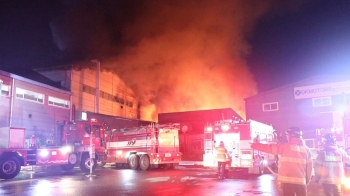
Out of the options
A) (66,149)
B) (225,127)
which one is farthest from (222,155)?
(66,149)

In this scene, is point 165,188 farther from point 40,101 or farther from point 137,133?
point 40,101

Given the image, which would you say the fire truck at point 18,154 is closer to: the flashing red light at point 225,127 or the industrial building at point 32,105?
the industrial building at point 32,105

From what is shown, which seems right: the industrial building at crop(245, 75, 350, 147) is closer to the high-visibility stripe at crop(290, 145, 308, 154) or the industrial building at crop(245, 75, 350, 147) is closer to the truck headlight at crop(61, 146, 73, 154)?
the truck headlight at crop(61, 146, 73, 154)

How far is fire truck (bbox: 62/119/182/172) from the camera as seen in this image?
57.8 ft

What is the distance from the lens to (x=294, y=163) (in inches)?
190

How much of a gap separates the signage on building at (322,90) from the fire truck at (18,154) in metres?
19.8

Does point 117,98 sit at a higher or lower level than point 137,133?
higher

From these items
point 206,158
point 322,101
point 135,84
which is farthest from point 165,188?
point 135,84

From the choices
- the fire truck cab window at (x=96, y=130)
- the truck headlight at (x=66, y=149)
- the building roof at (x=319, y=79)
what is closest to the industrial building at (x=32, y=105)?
the truck headlight at (x=66, y=149)

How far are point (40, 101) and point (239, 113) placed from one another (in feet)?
60.4

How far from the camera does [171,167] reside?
18984 millimetres

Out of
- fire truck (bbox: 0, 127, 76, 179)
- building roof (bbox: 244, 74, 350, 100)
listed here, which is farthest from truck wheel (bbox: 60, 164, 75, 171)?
building roof (bbox: 244, 74, 350, 100)

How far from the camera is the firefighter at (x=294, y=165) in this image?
15.7 ft

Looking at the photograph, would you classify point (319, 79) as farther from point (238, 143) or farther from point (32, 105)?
point (32, 105)
